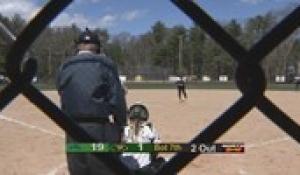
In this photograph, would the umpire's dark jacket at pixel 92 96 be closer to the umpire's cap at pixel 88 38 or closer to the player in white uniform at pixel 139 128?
the umpire's cap at pixel 88 38

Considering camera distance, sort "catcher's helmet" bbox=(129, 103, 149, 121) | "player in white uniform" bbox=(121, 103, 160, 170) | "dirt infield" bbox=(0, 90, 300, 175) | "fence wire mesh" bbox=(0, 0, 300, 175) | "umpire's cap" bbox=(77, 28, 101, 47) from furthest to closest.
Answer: "dirt infield" bbox=(0, 90, 300, 175)
"catcher's helmet" bbox=(129, 103, 149, 121)
"player in white uniform" bbox=(121, 103, 160, 170)
"umpire's cap" bbox=(77, 28, 101, 47)
"fence wire mesh" bbox=(0, 0, 300, 175)

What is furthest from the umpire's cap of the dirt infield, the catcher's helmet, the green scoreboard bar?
the catcher's helmet

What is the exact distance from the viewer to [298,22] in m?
1.56

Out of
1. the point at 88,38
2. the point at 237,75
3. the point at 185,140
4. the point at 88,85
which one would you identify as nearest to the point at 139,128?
the point at 88,38

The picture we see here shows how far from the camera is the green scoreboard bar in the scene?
1.65m

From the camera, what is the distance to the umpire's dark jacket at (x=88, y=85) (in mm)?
4504

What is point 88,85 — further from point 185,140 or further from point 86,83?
point 185,140

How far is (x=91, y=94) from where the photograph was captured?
15.1 feet

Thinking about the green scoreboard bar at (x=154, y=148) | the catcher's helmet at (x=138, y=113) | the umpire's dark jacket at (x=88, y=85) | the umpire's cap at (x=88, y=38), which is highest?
the umpire's cap at (x=88, y=38)

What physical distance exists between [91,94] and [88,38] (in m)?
0.37

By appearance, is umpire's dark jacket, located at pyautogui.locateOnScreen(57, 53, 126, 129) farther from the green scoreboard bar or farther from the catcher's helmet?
the catcher's helmet

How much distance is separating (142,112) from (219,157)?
14.0 ft

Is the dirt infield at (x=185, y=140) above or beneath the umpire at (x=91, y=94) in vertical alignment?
beneath

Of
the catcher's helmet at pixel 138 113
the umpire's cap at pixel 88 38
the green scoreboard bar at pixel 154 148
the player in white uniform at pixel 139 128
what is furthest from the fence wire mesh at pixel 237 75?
the catcher's helmet at pixel 138 113
